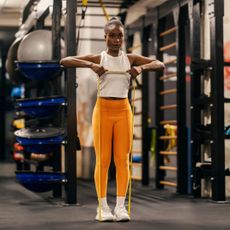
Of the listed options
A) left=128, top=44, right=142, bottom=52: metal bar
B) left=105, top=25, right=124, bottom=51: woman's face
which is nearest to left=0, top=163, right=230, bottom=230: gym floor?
left=105, top=25, right=124, bottom=51: woman's face

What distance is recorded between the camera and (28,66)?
5.86m

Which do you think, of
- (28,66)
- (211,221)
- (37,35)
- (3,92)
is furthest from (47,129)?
(3,92)

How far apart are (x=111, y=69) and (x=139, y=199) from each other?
2252mm

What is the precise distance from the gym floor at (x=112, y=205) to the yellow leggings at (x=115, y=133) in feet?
1.07

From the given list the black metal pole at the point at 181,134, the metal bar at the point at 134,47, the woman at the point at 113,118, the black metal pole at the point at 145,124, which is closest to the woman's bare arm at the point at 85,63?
the woman at the point at 113,118

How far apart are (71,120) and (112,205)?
87 cm

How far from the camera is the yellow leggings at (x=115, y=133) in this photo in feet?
14.4

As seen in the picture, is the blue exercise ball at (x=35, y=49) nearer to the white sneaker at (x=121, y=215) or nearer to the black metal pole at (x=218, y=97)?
the black metal pole at (x=218, y=97)

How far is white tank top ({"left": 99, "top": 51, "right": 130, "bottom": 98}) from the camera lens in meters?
4.38

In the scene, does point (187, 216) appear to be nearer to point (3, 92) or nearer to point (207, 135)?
point (207, 135)

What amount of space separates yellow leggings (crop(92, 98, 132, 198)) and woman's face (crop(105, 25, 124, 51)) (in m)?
0.38

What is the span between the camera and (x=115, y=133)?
441cm

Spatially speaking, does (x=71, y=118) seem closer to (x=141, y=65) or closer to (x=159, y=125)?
(x=141, y=65)

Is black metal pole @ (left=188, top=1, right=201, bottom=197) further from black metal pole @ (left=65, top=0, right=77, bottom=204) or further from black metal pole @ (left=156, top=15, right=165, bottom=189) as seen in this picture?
black metal pole @ (left=65, top=0, right=77, bottom=204)
